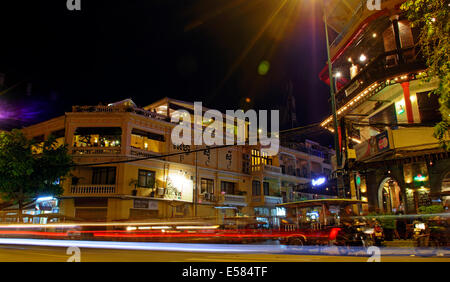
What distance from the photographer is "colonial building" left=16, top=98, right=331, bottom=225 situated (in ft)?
88.6

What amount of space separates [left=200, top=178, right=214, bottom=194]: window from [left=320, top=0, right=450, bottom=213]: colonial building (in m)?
15.4

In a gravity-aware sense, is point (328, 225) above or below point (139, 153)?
below

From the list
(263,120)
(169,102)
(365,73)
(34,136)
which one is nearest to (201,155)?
(169,102)

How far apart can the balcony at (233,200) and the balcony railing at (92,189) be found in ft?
39.3

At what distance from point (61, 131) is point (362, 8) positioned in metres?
26.6

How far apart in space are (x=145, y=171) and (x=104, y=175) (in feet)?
11.6

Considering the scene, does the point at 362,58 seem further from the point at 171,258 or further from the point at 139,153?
the point at 139,153

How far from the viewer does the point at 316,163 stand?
4812 centimetres

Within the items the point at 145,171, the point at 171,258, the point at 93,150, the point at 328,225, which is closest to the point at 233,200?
the point at 145,171

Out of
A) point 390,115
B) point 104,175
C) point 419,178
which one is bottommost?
point 419,178

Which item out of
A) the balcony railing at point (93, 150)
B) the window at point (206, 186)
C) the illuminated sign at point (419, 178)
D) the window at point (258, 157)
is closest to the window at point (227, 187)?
the window at point (206, 186)

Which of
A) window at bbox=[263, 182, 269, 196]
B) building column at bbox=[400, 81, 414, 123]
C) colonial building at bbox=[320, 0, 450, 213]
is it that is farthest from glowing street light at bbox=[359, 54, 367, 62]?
window at bbox=[263, 182, 269, 196]

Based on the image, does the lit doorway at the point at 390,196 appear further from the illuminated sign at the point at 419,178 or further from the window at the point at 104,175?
the window at the point at 104,175

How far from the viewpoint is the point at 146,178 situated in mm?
29578
